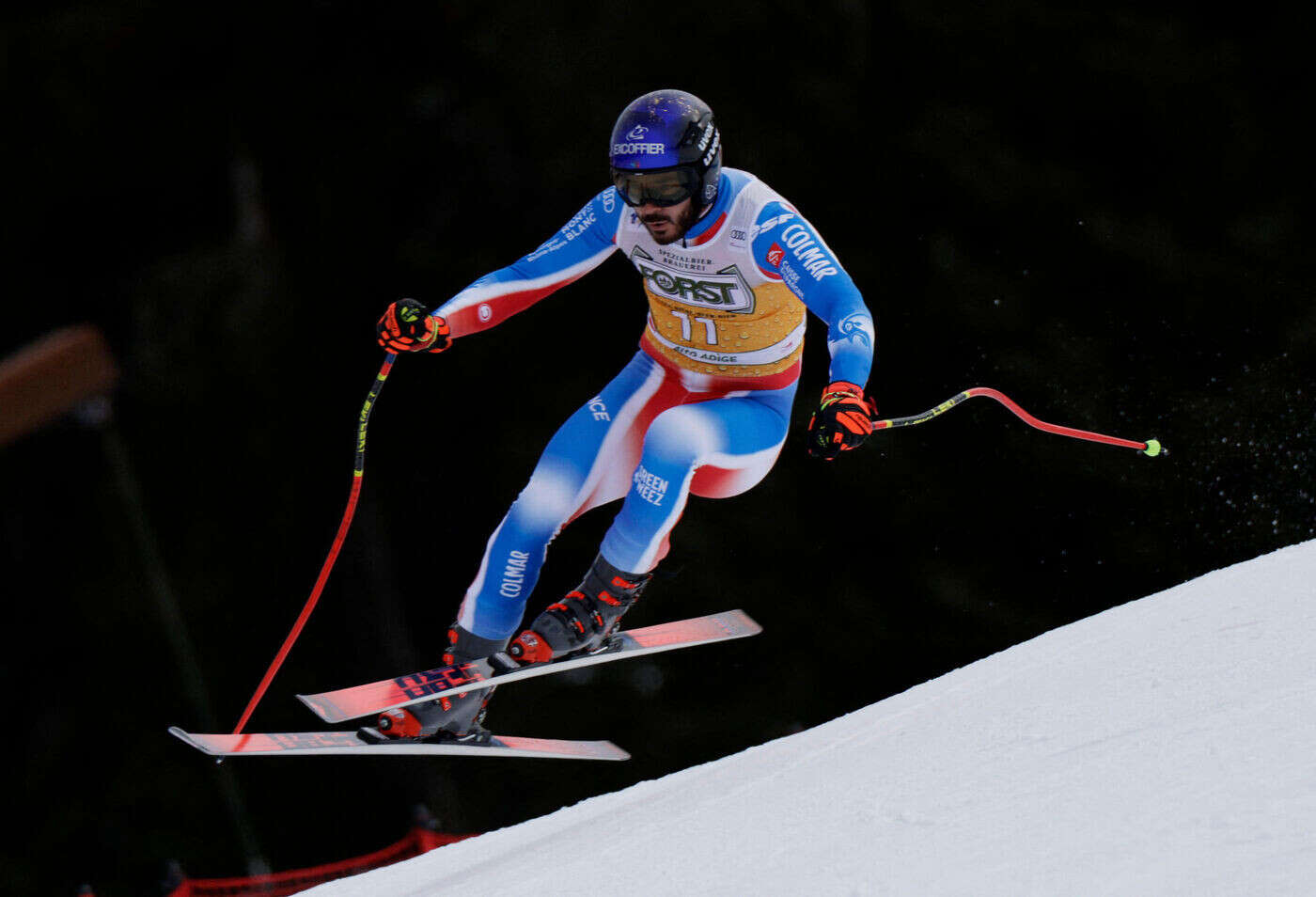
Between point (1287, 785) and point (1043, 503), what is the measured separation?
3665 millimetres

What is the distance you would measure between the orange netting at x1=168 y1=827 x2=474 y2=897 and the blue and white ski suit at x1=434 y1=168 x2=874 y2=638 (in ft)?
7.95

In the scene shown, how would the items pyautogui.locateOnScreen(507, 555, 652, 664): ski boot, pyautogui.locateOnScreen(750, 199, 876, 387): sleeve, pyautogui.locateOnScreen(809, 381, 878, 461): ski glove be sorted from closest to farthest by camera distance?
pyautogui.locateOnScreen(809, 381, 878, 461): ski glove < pyautogui.locateOnScreen(750, 199, 876, 387): sleeve < pyautogui.locateOnScreen(507, 555, 652, 664): ski boot

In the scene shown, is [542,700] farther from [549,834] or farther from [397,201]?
[549,834]

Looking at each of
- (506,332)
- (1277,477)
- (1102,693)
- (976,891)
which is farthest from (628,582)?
(1277,477)

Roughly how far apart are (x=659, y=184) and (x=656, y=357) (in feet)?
1.74

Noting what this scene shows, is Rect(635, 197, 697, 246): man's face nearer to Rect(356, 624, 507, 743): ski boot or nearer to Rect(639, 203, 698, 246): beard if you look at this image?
Rect(639, 203, 698, 246): beard

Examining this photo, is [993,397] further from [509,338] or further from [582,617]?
[509,338]

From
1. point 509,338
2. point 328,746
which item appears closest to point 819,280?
point 328,746

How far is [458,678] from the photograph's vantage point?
9.30 feet

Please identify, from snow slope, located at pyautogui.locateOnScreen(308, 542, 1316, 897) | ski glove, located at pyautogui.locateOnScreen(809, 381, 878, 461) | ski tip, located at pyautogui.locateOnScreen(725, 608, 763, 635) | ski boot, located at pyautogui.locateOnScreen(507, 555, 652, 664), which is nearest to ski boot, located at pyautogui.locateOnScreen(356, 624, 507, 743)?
ski boot, located at pyautogui.locateOnScreen(507, 555, 652, 664)

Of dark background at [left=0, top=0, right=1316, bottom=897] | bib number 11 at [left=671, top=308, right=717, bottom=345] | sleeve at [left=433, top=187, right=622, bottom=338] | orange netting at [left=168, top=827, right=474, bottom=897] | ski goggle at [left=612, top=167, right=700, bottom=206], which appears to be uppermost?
ski goggle at [left=612, top=167, right=700, bottom=206]

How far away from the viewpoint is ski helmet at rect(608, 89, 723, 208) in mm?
2643

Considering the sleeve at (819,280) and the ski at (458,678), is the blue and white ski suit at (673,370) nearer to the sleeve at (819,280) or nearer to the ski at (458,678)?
the sleeve at (819,280)

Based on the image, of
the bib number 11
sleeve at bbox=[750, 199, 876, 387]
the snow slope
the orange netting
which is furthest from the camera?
the orange netting
